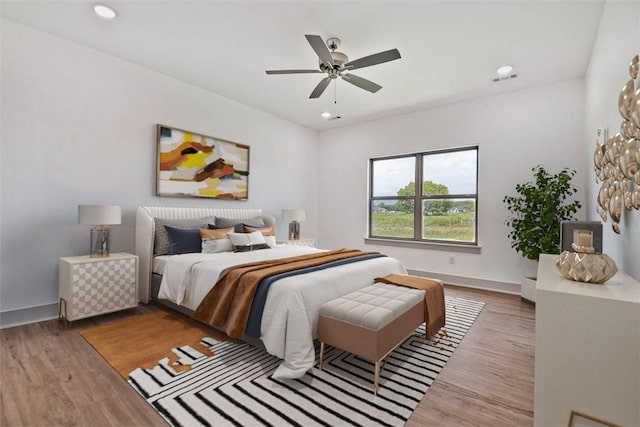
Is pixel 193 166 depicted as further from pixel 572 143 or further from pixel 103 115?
pixel 572 143

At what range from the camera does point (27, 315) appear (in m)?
2.90

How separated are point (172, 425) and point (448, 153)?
16.1 feet

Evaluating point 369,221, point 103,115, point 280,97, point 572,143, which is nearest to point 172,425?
point 103,115

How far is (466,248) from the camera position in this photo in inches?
181

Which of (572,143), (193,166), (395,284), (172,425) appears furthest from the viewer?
(193,166)

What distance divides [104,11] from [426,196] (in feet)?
15.5

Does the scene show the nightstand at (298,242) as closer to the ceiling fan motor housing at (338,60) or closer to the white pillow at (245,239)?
the white pillow at (245,239)

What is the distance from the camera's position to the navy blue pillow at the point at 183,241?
3465 millimetres

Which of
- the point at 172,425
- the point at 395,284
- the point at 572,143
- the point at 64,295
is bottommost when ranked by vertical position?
the point at 172,425

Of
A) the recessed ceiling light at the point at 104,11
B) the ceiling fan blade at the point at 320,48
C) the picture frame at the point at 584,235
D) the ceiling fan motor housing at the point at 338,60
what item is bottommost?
the picture frame at the point at 584,235

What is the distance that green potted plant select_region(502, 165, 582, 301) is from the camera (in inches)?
140

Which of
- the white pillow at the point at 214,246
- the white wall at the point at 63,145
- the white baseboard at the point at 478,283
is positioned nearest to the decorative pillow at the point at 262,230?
the white pillow at the point at 214,246

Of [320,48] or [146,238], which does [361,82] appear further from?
[146,238]

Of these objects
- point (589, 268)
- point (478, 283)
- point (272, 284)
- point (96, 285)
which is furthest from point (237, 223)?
point (589, 268)
